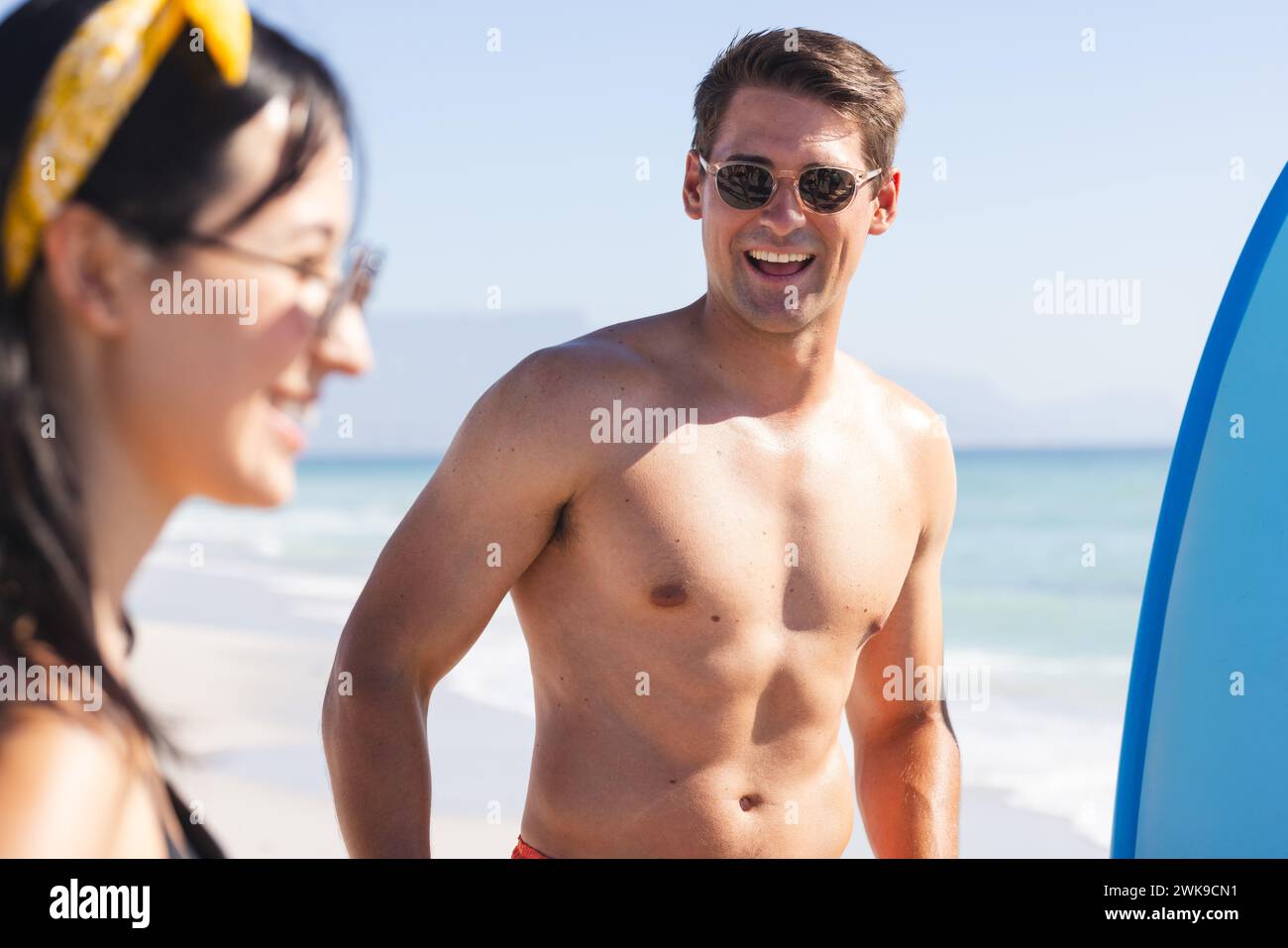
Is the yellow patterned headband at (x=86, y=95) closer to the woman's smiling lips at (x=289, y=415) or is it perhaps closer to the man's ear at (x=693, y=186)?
the woman's smiling lips at (x=289, y=415)

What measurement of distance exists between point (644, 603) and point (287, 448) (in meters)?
1.29

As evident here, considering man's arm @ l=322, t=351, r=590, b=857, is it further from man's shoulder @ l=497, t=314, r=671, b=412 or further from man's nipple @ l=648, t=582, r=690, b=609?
man's nipple @ l=648, t=582, r=690, b=609

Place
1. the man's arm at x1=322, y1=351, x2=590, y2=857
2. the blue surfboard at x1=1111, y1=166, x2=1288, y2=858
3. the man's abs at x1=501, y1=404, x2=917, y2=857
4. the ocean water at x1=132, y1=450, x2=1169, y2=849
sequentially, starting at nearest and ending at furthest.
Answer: the man's arm at x1=322, y1=351, x2=590, y2=857 < the man's abs at x1=501, y1=404, x2=917, y2=857 < the blue surfboard at x1=1111, y1=166, x2=1288, y2=858 < the ocean water at x1=132, y1=450, x2=1169, y2=849

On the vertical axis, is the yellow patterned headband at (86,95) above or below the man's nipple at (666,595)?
above

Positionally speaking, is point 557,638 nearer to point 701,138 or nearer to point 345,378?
point 701,138

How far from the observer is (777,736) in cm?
210

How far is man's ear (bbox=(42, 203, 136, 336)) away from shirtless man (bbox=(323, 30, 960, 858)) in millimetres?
1210

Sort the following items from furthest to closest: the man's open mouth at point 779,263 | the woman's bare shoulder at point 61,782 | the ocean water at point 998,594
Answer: the ocean water at point 998,594
the man's open mouth at point 779,263
the woman's bare shoulder at point 61,782

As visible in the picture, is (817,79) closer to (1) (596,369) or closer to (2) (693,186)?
(2) (693,186)

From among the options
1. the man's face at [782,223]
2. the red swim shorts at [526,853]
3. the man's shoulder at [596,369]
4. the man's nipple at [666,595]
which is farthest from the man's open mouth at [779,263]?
the red swim shorts at [526,853]

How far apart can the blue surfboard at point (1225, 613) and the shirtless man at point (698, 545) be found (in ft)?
1.79

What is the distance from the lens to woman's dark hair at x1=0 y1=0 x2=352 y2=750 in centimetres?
69

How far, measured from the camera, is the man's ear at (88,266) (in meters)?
0.71

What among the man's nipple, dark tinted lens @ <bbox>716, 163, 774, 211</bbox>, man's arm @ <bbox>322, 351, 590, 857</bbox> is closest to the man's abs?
the man's nipple
